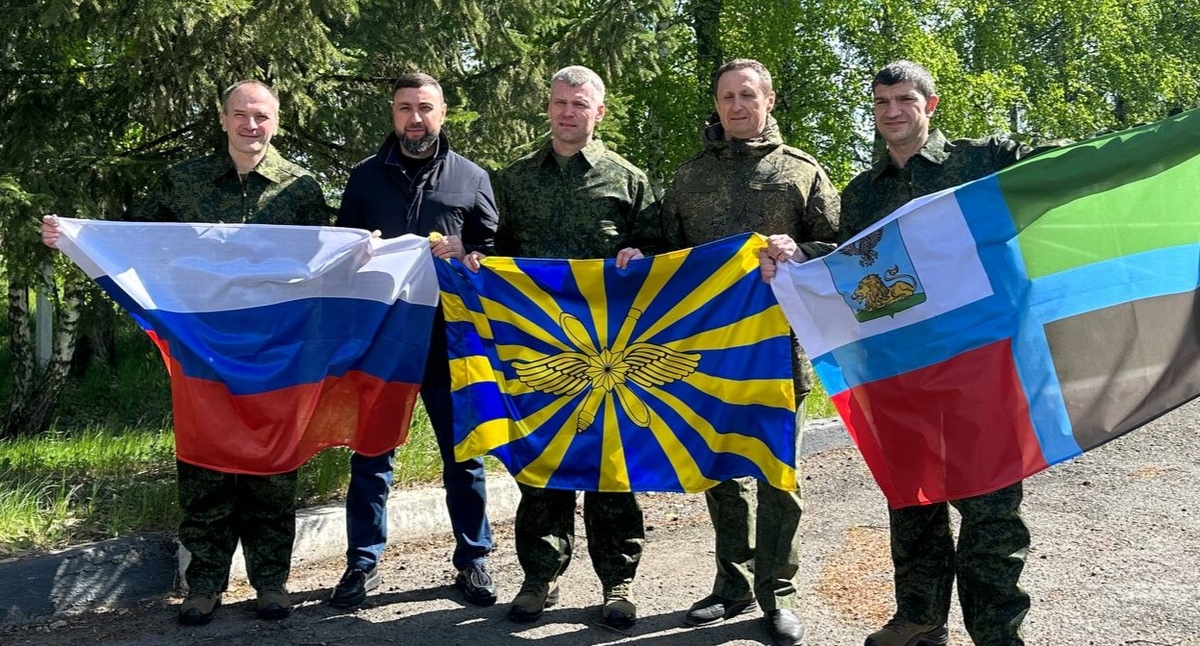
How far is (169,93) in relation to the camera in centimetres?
752

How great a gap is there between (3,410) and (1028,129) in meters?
29.7

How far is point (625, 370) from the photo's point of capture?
4.97 m

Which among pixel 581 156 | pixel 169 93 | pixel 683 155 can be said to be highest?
pixel 683 155

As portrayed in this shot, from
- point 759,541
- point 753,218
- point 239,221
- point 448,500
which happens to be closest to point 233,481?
point 448,500

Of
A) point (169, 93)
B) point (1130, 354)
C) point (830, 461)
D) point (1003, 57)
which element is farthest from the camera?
point (1003, 57)

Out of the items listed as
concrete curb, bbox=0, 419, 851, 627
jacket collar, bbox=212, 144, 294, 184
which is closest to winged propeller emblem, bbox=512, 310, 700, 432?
jacket collar, bbox=212, 144, 294, 184

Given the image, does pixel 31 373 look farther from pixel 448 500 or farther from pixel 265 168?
pixel 448 500

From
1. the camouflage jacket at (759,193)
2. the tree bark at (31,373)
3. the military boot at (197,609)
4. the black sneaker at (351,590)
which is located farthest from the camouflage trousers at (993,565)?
the tree bark at (31,373)

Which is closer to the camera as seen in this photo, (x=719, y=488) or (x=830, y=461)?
(x=719, y=488)

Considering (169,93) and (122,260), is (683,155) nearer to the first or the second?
(169,93)

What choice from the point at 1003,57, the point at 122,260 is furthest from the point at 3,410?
the point at 1003,57

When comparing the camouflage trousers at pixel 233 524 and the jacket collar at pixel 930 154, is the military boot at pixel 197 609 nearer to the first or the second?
the camouflage trousers at pixel 233 524

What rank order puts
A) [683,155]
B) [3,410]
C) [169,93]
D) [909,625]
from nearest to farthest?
[909,625] → [169,93] → [3,410] → [683,155]

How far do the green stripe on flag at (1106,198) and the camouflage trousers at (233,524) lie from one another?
337 cm
